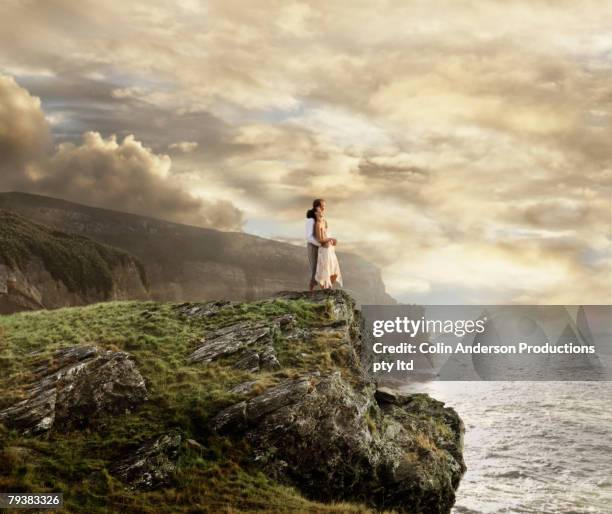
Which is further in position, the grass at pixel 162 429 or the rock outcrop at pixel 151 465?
the rock outcrop at pixel 151 465

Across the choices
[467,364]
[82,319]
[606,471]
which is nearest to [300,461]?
[82,319]

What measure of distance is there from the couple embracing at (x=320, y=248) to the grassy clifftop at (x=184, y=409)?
3.30ft

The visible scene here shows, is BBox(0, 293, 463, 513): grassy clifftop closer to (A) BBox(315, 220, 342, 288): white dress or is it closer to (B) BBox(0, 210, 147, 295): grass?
(A) BBox(315, 220, 342, 288): white dress

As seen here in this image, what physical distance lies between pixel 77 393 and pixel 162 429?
11.1 ft

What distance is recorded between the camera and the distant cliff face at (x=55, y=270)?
92.0 m

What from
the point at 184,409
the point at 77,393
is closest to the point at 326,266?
the point at 184,409

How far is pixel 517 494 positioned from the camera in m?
30.6

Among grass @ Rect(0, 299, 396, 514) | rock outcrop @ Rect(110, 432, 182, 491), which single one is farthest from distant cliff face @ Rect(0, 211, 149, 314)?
rock outcrop @ Rect(110, 432, 182, 491)

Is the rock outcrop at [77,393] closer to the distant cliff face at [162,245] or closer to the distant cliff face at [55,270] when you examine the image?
the distant cliff face at [55,270]

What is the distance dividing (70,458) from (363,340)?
16224mm

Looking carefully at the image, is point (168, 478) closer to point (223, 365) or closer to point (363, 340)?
point (223, 365)

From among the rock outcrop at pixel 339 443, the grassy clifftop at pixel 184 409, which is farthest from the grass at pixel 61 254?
the rock outcrop at pixel 339 443

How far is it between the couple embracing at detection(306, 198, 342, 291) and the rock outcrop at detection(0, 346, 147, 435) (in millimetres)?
10313

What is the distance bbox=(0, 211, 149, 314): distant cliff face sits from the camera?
92.0m
